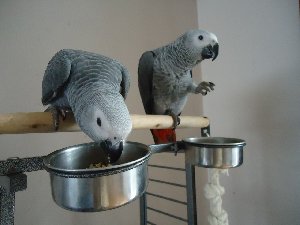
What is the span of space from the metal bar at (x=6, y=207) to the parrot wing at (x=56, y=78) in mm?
367

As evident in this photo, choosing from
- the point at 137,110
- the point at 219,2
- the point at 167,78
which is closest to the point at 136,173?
the point at 167,78

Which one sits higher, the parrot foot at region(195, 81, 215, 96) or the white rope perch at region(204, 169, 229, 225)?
the parrot foot at region(195, 81, 215, 96)

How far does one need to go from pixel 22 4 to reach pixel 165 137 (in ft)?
3.77

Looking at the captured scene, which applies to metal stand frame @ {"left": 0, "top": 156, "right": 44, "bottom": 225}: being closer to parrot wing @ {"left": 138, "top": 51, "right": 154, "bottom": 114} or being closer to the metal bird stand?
the metal bird stand

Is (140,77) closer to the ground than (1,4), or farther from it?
closer to the ground

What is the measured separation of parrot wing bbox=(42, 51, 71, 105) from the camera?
76 cm

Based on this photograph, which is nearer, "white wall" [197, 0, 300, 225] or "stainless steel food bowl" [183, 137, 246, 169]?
"stainless steel food bowl" [183, 137, 246, 169]

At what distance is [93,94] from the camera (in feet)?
2.11

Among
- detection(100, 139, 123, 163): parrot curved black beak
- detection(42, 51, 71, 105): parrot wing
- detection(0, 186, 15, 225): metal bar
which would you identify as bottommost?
detection(0, 186, 15, 225): metal bar

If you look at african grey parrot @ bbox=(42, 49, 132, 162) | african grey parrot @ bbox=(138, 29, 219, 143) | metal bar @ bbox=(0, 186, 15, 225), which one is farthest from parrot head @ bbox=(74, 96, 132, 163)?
african grey parrot @ bbox=(138, 29, 219, 143)

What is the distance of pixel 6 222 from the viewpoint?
521 mm

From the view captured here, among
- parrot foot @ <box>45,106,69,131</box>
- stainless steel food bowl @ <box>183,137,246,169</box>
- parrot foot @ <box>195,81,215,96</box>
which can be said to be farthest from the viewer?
parrot foot @ <box>195,81,215,96</box>

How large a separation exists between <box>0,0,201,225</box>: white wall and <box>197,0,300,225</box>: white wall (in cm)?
63

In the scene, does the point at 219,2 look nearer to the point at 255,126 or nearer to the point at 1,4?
the point at 255,126
